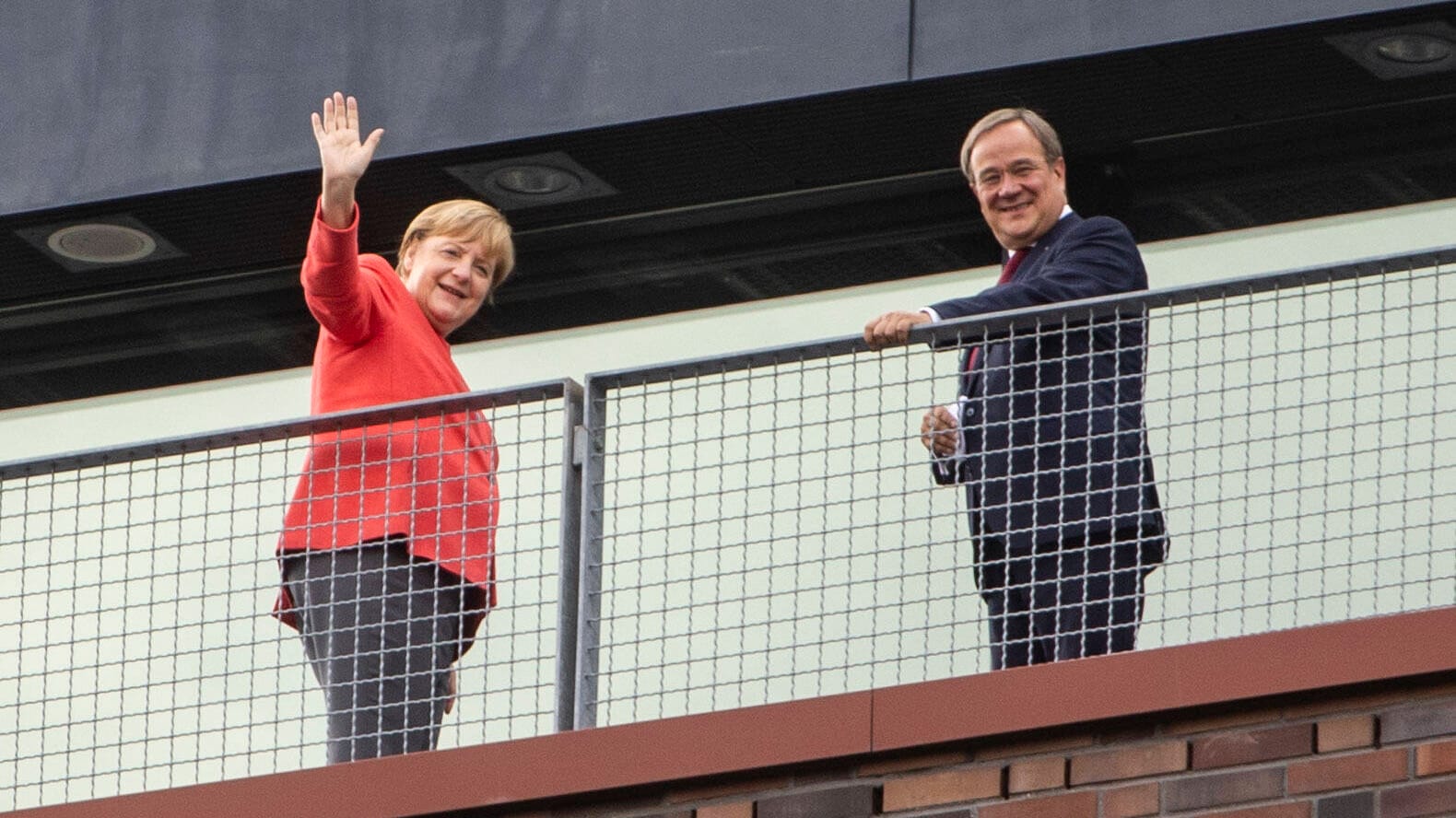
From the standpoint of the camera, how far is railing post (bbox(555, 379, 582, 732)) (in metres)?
7.28

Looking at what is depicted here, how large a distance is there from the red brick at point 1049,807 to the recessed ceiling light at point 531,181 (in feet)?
15.3

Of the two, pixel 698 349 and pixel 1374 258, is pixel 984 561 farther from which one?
pixel 698 349

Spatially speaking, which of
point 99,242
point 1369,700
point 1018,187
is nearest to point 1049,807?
point 1369,700

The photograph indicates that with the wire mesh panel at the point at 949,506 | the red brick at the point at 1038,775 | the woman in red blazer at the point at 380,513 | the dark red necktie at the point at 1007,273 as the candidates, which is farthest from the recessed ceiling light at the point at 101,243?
the red brick at the point at 1038,775

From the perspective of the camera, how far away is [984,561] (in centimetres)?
700

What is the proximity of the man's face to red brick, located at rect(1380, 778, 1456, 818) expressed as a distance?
171 cm

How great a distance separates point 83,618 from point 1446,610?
6.64 meters

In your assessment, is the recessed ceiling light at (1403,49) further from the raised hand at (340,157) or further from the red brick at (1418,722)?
the red brick at (1418,722)

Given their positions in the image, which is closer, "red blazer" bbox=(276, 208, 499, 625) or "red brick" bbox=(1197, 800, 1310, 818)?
"red brick" bbox=(1197, 800, 1310, 818)

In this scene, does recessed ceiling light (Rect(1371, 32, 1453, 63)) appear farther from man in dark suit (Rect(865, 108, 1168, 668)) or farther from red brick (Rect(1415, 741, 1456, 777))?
red brick (Rect(1415, 741, 1456, 777))

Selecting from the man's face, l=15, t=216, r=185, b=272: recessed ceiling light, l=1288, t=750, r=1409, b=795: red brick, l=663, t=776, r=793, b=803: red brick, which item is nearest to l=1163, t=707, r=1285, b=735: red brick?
l=1288, t=750, r=1409, b=795: red brick

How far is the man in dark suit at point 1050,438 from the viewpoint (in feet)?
22.7

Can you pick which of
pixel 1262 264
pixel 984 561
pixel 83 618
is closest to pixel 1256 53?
pixel 1262 264

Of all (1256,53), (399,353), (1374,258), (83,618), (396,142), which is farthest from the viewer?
(83,618)
